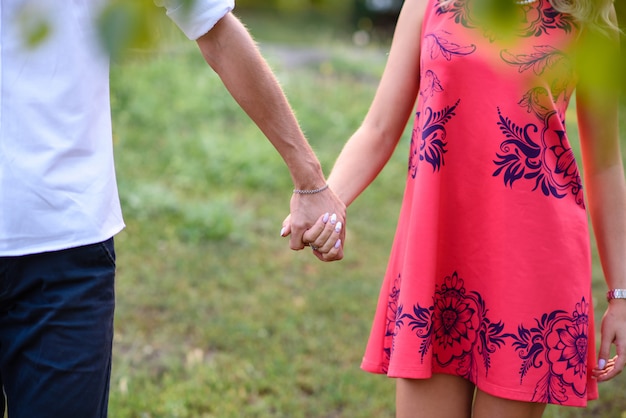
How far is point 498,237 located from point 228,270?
11.8 ft

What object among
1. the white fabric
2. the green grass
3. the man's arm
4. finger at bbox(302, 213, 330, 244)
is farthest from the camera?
the green grass

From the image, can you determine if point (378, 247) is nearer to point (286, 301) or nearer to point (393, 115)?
point (286, 301)

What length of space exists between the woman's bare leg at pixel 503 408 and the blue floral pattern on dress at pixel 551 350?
5 centimetres

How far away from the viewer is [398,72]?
221cm

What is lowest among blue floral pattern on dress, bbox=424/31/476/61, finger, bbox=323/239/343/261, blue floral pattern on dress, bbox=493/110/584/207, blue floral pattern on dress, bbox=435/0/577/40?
finger, bbox=323/239/343/261

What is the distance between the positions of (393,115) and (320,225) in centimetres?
39

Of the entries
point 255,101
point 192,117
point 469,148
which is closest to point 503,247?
point 469,148

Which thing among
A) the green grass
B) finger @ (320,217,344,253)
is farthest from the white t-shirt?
finger @ (320,217,344,253)

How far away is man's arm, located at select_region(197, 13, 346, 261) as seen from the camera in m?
1.94

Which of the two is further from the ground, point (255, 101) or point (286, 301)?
point (255, 101)

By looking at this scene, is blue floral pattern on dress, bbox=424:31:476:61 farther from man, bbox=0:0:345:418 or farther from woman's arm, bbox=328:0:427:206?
man, bbox=0:0:345:418

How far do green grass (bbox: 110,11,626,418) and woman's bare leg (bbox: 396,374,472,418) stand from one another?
1089 mm

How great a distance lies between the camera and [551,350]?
201 centimetres

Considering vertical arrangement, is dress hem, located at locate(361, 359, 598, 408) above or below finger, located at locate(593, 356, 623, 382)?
below
